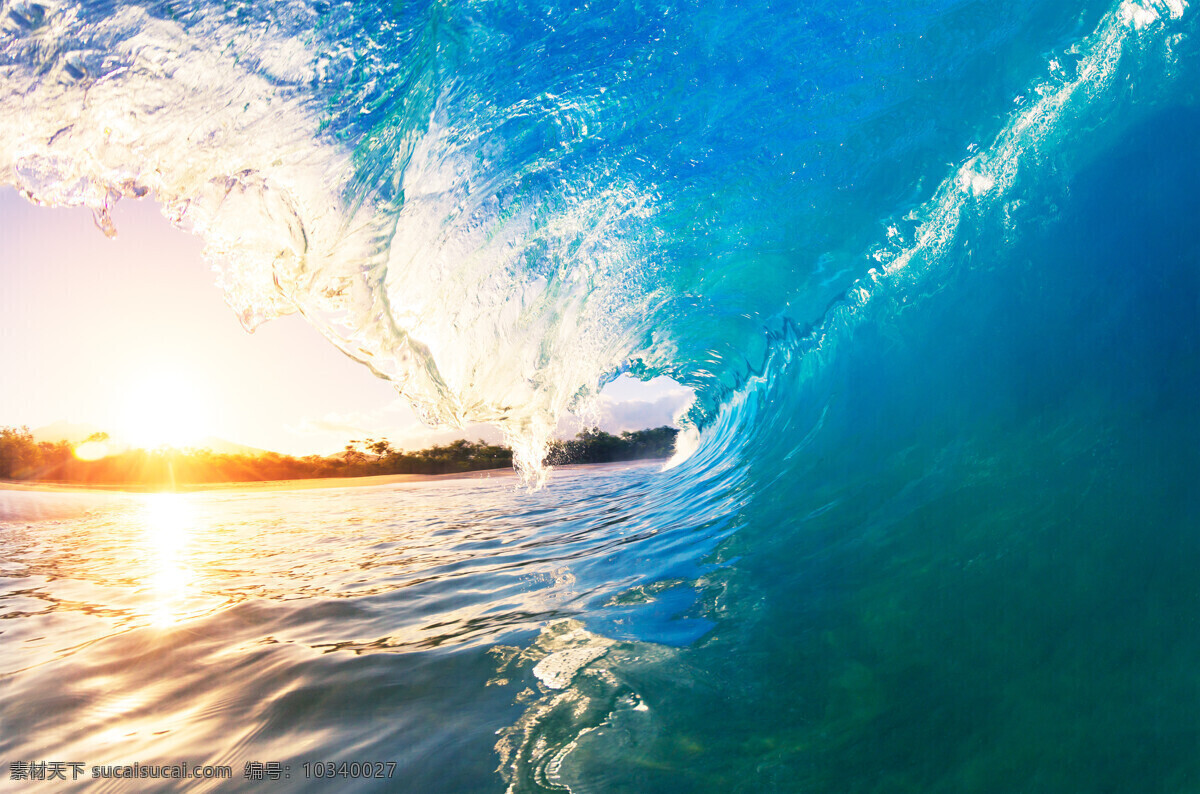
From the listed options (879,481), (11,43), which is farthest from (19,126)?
(879,481)

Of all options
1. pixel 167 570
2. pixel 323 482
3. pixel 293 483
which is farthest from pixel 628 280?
pixel 293 483

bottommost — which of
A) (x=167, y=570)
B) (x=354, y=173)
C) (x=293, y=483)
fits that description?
(x=293, y=483)

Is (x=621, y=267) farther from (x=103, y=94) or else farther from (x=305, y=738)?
(x=305, y=738)

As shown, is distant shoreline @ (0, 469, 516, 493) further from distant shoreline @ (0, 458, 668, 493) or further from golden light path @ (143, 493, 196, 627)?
golden light path @ (143, 493, 196, 627)

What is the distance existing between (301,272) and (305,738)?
8.25ft

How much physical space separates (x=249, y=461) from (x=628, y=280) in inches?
1506

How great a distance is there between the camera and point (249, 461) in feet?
117

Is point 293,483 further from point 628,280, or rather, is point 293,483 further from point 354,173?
point 354,173

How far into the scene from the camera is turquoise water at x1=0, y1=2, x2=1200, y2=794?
5.87 ft

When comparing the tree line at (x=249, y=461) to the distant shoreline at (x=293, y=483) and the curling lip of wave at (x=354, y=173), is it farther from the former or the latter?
the curling lip of wave at (x=354, y=173)

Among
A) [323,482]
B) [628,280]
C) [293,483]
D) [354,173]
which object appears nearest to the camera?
[354,173]

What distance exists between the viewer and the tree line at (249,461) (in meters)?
31.0

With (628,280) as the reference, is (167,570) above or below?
below

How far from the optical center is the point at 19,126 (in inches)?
107
